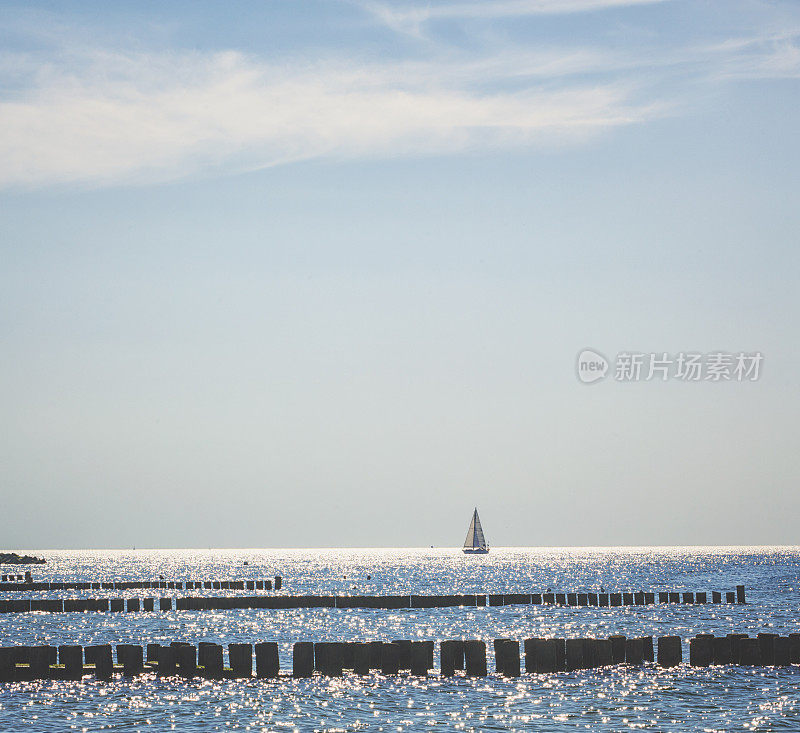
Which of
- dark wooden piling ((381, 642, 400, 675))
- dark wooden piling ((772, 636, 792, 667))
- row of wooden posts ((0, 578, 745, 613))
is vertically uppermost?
dark wooden piling ((381, 642, 400, 675))

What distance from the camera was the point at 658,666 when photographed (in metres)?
39.8

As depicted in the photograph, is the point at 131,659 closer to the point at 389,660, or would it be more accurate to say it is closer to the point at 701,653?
the point at 389,660

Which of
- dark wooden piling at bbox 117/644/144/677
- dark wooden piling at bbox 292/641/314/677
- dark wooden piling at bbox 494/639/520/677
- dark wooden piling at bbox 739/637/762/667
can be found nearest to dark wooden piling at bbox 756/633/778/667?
dark wooden piling at bbox 739/637/762/667

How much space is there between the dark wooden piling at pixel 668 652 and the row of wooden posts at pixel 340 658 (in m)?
0.03

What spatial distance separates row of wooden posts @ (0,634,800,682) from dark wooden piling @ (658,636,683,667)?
3cm

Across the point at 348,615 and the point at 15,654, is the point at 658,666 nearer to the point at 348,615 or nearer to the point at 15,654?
the point at 15,654

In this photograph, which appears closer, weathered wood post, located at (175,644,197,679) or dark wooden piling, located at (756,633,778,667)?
weathered wood post, located at (175,644,197,679)

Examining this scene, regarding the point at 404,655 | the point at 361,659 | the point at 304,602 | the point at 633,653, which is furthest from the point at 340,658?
the point at 304,602

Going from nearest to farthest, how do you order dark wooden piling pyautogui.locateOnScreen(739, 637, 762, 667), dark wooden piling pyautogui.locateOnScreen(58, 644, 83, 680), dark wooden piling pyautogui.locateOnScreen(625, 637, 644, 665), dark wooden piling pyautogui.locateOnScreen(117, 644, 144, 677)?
dark wooden piling pyautogui.locateOnScreen(58, 644, 83, 680)
dark wooden piling pyautogui.locateOnScreen(117, 644, 144, 677)
dark wooden piling pyautogui.locateOnScreen(625, 637, 644, 665)
dark wooden piling pyautogui.locateOnScreen(739, 637, 762, 667)

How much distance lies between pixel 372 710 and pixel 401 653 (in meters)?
4.41

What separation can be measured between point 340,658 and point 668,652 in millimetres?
11515

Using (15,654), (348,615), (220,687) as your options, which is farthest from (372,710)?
(348,615)

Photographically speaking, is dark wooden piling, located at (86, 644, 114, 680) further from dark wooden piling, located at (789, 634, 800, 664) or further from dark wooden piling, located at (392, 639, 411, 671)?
dark wooden piling, located at (789, 634, 800, 664)

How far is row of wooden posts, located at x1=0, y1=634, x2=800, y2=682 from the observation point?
35188 mm
